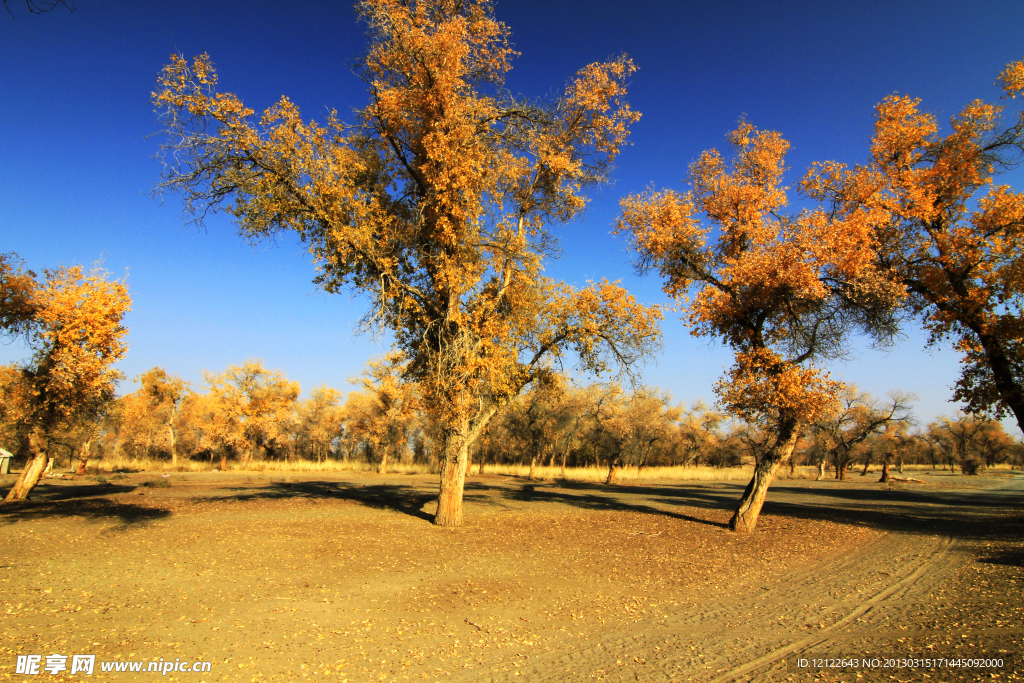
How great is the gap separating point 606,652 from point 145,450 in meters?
60.3

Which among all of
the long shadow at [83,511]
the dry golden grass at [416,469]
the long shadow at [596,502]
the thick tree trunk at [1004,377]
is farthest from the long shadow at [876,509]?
the dry golden grass at [416,469]

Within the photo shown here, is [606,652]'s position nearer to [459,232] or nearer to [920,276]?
[459,232]

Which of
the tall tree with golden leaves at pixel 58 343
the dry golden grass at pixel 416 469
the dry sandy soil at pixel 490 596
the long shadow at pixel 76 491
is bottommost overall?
the dry golden grass at pixel 416 469

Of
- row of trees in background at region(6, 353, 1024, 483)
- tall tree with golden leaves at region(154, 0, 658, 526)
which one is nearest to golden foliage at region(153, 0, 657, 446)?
tall tree with golden leaves at region(154, 0, 658, 526)

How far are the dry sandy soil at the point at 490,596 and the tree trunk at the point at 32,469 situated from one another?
1683 millimetres

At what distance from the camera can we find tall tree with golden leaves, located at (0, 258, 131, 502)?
1305 centimetres

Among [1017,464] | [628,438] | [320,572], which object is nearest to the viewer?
[320,572]

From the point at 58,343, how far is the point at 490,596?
48.5ft

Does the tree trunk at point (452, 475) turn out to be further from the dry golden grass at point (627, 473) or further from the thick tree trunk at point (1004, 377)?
the dry golden grass at point (627, 473)

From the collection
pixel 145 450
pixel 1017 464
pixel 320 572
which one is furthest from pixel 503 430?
pixel 1017 464

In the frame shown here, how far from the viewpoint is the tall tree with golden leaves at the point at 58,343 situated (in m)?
13.1

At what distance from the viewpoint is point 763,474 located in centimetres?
1265

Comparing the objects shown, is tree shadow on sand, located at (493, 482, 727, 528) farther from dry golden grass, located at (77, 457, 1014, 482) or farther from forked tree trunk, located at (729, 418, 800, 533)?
dry golden grass, located at (77, 457, 1014, 482)

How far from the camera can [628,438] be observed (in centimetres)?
3425
